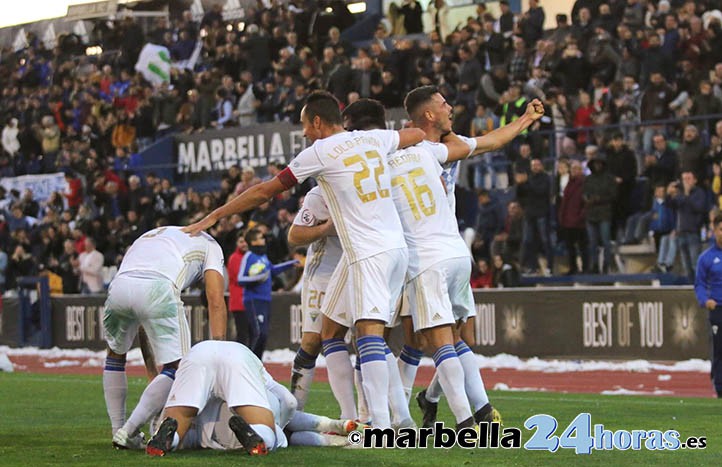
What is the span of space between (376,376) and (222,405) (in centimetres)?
102

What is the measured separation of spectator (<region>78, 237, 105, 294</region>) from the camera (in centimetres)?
2823

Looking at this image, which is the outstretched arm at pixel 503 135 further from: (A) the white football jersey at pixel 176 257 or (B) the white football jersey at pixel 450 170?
(A) the white football jersey at pixel 176 257

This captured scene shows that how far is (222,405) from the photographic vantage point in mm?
9352

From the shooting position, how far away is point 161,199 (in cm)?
2848

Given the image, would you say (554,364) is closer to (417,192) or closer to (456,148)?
(456,148)

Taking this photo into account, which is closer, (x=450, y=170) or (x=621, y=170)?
(x=450, y=170)

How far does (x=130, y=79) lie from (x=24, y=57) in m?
7.28

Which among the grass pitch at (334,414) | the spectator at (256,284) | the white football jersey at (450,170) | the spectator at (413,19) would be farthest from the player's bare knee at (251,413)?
the spectator at (413,19)

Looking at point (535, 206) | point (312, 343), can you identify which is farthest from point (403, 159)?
point (535, 206)

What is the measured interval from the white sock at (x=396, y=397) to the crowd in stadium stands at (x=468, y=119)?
11.1 metres

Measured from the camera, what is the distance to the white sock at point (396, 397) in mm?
9891

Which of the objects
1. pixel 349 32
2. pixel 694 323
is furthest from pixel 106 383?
pixel 349 32

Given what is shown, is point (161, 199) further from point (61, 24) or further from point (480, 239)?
point (61, 24)

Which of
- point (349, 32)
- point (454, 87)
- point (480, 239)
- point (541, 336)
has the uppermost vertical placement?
point (349, 32)
